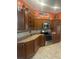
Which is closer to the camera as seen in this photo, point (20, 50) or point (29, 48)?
point (20, 50)

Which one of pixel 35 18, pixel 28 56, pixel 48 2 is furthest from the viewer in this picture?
pixel 28 56

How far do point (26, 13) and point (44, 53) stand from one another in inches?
34.2

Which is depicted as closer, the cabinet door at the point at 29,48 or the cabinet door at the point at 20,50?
the cabinet door at the point at 20,50

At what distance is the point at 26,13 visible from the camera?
2.19m

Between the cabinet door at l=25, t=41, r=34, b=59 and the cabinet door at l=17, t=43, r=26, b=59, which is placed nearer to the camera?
the cabinet door at l=17, t=43, r=26, b=59

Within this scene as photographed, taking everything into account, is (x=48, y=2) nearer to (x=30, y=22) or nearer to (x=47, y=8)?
(x=47, y=8)
